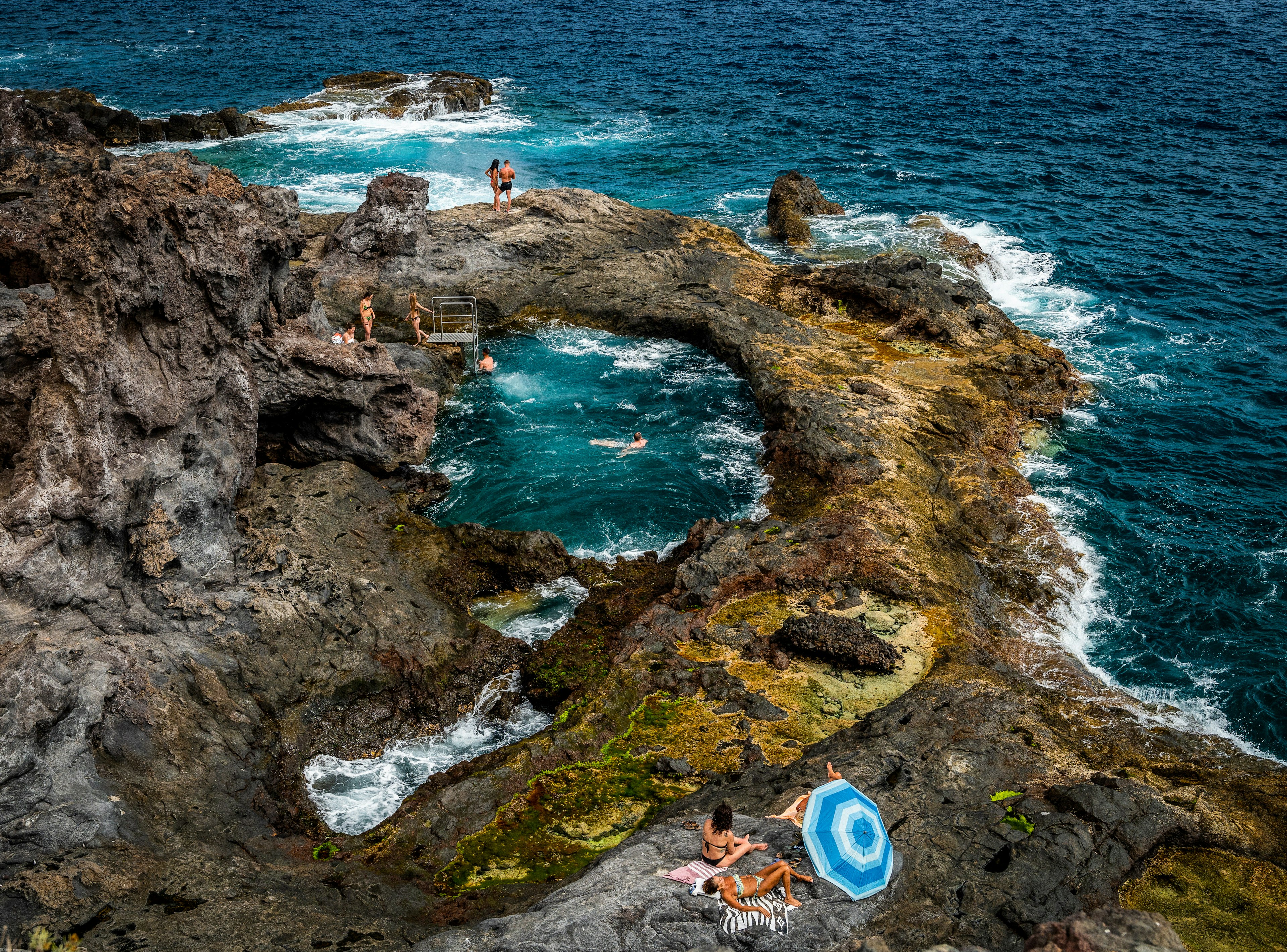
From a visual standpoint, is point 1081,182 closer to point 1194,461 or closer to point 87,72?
point 1194,461

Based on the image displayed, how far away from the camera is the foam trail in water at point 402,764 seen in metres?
17.1

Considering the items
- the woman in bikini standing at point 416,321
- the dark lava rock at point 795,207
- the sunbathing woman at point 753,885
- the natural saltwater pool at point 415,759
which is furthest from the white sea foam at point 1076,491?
the woman in bikini standing at point 416,321

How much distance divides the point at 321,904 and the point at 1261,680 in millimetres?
21966

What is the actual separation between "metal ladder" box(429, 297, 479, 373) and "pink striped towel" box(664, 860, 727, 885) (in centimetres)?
2411

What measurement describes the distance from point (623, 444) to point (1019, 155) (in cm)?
4714

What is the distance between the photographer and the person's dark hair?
40.4ft

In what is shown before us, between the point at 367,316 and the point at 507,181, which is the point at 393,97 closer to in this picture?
the point at 507,181

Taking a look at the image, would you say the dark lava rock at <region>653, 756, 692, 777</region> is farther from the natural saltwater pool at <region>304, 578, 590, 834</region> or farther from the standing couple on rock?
the standing couple on rock

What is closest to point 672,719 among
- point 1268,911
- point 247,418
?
point 1268,911

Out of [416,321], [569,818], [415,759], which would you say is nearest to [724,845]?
[569,818]

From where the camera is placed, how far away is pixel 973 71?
81.3 meters

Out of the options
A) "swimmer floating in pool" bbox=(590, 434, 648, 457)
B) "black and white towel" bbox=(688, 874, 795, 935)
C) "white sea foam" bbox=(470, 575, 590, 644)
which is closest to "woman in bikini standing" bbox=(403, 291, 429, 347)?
"swimmer floating in pool" bbox=(590, 434, 648, 457)

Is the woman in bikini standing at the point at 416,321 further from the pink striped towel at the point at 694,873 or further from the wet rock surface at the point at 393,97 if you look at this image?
the wet rock surface at the point at 393,97

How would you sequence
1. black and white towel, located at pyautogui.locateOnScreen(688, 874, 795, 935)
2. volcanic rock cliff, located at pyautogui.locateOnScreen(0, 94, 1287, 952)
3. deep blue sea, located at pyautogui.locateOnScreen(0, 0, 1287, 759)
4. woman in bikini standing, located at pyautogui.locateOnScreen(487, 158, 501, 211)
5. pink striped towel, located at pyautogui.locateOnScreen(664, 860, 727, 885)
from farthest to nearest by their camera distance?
woman in bikini standing, located at pyautogui.locateOnScreen(487, 158, 501, 211) < deep blue sea, located at pyautogui.locateOnScreen(0, 0, 1287, 759) < volcanic rock cliff, located at pyautogui.locateOnScreen(0, 94, 1287, 952) < pink striped towel, located at pyautogui.locateOnScreen(664, 860, 727, 885) < black and white towel, located at pyautogui.locateOnScreen(688, 874, 795, 935)
